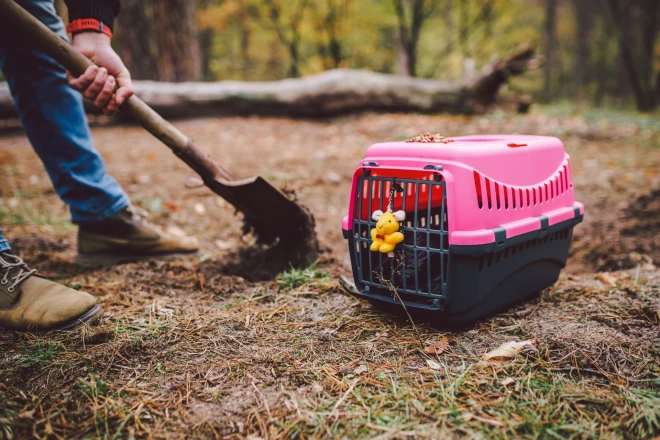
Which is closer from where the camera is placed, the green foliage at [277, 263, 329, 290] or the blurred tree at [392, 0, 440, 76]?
the green foliage at [277, 263, 329, 290]

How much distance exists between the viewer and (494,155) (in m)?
1.33

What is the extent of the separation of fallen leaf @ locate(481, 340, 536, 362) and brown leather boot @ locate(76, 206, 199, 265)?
1617 mm

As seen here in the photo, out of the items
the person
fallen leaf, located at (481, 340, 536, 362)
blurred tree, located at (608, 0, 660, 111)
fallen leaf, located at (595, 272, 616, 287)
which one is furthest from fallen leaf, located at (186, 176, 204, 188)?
blurred tree, located at (608, 0, 660, 111)

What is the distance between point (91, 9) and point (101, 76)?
11.3 inches

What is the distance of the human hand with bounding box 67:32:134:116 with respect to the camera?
1597 mm

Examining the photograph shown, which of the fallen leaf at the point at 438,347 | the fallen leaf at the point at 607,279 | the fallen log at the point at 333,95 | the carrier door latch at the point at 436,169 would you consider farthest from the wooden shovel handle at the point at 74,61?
the fallen log at the point at 333,95

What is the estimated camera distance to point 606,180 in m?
3.67

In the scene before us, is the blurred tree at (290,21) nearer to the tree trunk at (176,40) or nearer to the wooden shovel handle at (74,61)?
the tree trunk at (176,40)

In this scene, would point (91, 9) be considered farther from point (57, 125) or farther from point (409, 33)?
point (409, 33)

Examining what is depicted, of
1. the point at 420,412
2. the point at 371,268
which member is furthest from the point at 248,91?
the point at 420,412

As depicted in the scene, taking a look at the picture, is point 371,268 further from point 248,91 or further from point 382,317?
point 248,91

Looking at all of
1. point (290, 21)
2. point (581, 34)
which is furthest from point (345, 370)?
point (581, 34)

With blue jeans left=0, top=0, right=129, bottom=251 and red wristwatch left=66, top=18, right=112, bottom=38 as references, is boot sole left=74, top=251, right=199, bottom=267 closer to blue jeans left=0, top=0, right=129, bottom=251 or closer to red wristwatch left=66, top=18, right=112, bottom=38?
blue jeans left=0, top=0, right=129, bottom=251

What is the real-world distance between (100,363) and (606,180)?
391 cm
